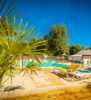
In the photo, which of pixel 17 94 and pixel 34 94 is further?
pixel 34 94

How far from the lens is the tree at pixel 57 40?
30134 mm

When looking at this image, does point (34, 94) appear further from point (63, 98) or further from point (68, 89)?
point (68, 89)

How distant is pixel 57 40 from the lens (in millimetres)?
30062

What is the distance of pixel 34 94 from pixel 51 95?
560 millimetres

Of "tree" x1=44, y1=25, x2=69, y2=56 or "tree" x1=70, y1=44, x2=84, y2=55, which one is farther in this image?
"tree" x1=70, y1=44, x2=84, y2=55

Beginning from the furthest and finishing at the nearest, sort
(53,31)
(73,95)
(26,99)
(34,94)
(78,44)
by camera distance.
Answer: (78,44) → (53,31) → (73,95) → (34,94) → (26,99)

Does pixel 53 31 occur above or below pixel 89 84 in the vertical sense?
above

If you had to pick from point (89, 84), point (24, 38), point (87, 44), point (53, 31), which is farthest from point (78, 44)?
point (24, 38)

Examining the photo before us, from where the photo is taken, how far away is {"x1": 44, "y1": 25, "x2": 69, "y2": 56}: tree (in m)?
30.1

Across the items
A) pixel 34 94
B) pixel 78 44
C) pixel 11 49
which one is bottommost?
pixel 34 94

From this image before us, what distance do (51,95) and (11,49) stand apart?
7.73ft

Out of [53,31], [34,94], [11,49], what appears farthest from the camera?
[53,31]

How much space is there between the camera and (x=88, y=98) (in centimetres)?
283

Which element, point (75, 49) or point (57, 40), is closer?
point (57, 40)
